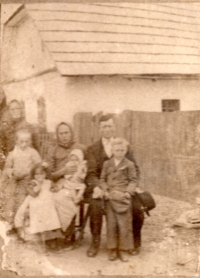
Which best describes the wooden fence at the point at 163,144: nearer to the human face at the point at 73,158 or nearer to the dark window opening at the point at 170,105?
the dark window opening at the point at 170,105

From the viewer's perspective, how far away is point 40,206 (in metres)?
3.77

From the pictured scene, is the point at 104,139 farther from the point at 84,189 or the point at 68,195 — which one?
the point at 68,195

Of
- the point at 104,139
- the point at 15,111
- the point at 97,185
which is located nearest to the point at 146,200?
the point at 97,185

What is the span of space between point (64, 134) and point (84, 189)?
564mm

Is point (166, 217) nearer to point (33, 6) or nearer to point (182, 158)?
point (182, 158)

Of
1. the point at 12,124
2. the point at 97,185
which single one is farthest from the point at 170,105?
the point at 12,124

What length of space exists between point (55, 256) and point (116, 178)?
960mm

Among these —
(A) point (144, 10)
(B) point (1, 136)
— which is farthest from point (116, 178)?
(A) point (144, 10)

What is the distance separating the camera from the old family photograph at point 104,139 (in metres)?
3.73

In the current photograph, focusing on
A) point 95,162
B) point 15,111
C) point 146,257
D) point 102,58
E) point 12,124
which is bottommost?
point 146,257

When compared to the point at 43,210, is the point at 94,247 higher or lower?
lower

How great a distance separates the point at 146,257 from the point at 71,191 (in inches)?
38.0

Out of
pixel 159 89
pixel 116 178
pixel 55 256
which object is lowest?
pixel 55 256

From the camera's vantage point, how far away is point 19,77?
381 centimetres
